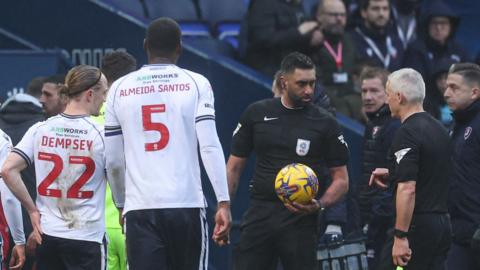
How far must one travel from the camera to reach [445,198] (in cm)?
941

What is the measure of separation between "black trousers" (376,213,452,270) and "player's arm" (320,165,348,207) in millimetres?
548

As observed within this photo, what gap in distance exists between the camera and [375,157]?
36.8ft

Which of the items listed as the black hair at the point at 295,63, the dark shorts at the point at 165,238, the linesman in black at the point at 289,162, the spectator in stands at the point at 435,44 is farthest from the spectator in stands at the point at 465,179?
the spectator in stands at the point at 435,44

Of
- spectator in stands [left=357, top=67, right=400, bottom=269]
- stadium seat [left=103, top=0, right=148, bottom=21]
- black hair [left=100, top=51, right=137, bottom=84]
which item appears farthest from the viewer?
stadium seat [left=103, top=0, right=148, bottom=21]

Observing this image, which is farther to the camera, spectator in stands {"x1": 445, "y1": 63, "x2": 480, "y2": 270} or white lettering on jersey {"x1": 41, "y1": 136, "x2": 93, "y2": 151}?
spectator in stands {"x1": 445, "y1": 63, "x2": 480, "y2": 270}

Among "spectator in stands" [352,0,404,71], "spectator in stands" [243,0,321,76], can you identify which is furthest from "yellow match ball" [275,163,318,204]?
"spectator in stands" [352,0,404,71]

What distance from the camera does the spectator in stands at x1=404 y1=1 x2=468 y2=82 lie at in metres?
14.7

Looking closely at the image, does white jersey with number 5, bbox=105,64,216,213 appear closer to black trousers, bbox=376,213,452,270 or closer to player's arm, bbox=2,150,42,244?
player's arm, bbox=2,150,42,244

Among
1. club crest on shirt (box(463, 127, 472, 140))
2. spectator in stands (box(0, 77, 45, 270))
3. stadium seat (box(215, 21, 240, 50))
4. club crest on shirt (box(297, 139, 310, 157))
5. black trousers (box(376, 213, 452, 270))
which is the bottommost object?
black trousers (box(376, 213, 452, 270))

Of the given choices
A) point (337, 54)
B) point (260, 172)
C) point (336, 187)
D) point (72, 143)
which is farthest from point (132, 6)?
point (72, 143)

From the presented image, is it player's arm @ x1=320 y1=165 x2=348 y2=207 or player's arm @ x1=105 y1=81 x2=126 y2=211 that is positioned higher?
player's arm @ x1=105 y1=81 x2=126 y2=211

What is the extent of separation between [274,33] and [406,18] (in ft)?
8.30

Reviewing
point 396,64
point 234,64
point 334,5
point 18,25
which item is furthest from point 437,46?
point 18,25

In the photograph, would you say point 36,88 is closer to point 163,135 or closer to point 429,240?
point 163,135
